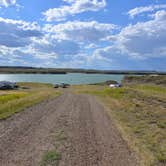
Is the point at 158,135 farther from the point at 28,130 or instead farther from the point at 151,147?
the point at 28,130

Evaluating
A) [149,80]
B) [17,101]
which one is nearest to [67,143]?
[17,101]

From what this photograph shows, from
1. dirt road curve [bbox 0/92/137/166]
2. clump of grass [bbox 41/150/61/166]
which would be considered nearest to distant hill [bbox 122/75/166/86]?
dirt road curve [bbox 0/92/137/166]

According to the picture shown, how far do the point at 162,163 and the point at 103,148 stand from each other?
7.35 ft

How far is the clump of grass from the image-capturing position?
890 centimetres

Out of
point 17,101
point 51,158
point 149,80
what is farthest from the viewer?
point 149,80

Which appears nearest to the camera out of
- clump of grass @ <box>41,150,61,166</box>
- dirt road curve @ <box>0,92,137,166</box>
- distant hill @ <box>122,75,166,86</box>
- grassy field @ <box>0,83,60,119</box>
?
clump of grass @ <box>41,150,61,166</box>

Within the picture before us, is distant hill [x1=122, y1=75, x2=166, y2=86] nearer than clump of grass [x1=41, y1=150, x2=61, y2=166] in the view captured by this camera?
No

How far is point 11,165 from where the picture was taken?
8727 millimetres

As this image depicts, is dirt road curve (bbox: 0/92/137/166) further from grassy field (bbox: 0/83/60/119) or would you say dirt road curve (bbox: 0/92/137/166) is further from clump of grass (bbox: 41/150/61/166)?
grassy field (bbox: 0/83/60/119)

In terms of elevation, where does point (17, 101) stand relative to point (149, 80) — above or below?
above

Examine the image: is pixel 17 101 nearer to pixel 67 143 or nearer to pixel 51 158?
pixel 67 143

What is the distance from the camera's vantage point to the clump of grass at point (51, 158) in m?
8.90

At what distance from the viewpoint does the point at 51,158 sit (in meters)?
9.44

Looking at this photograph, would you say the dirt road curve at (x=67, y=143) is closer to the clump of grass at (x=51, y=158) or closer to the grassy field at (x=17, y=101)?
the clump of grass at (x=51, y=158)
